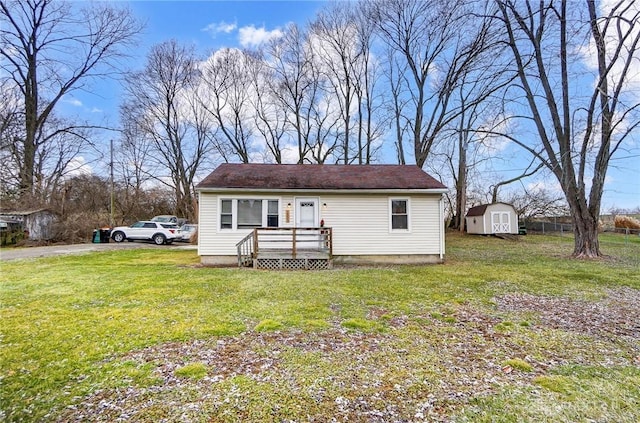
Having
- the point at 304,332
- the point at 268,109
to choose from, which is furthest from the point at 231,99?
the point at 304,332

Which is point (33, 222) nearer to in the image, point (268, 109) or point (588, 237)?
point (268, 109)

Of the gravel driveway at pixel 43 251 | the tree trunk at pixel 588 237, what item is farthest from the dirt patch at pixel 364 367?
the gravel driveway at pixel 43 251

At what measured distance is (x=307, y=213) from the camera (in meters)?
11.0

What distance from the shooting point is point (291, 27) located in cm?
2383

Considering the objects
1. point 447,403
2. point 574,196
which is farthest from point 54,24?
point 574,196

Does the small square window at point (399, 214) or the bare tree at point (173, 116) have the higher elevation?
the bare tree at point (173, 116)

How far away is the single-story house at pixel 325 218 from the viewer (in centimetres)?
1047

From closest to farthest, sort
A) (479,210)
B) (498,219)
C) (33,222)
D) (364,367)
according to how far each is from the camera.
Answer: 1. (364,367)
2. (33,222)
3. (498,219)
4. (479,210)

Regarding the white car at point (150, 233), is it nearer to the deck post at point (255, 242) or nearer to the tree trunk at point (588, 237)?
the deck post at point (255, 242)

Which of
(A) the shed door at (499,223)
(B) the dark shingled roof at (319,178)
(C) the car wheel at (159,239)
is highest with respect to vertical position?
(B) the dark shingled roof at (319,178)

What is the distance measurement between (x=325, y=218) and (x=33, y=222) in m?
18.3

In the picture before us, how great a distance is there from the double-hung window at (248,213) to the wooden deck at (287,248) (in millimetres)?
456

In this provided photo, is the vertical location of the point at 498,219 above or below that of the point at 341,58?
below

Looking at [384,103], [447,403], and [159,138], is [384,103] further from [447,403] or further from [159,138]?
[447,403]
